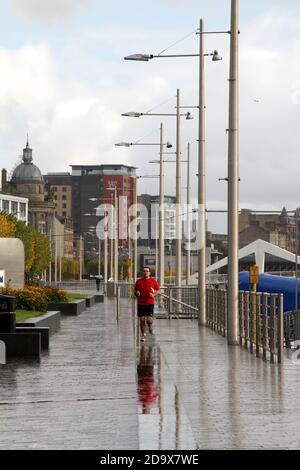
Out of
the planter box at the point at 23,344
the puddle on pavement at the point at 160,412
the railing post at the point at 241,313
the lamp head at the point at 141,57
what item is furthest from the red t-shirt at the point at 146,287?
the lamp head at the point at 141,57

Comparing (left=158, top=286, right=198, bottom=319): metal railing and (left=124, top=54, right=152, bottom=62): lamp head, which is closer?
(left=124, top=54, right=152, bottom=62): lamp head

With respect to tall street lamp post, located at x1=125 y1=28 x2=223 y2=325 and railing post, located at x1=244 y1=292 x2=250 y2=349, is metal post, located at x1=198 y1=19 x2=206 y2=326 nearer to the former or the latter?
tall street lamp post, located at x1=125 y1=28 x2=223 y2=325

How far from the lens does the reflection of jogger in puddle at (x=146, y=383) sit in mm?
14978

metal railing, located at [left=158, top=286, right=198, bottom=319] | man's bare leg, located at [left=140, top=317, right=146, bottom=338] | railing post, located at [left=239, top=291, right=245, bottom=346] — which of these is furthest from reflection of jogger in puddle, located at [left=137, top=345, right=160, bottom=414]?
metal railing, located at [left=158, top=286, right=198, bottom=319]

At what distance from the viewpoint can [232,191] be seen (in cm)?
2866

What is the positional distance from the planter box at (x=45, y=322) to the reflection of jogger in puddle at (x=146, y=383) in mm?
2601

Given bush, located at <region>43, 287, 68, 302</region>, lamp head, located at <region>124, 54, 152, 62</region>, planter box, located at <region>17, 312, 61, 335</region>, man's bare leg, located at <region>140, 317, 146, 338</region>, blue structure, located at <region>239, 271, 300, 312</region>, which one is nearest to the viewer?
planter box, located at <region>17, 312, 61, 335</region>

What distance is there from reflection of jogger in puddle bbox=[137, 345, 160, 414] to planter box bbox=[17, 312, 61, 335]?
260cm

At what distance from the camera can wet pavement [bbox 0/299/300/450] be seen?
1178 cm

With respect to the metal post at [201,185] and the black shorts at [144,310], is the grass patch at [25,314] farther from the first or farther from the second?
the metal post at [201,185]

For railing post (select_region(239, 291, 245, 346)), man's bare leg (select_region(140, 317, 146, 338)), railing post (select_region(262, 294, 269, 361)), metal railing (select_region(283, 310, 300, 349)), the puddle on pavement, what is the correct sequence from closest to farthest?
the puddle on pavement < railing post (select_region(262, 294, 269, 361)) < railing post (select_region(239, 291, 245, 346)) < man's bare leg (select_region(140, 317, 146, 338)) < metal railing (select_region(283, 310, 300, 349))

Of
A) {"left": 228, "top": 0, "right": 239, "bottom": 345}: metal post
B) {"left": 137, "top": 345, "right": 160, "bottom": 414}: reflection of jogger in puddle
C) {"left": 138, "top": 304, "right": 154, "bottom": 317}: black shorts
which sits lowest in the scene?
{"left": 137, "top": 345, "right": 160, "bottom": 414}: reflection of jogger in puddle

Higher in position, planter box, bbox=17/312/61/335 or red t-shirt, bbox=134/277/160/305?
red t-shirt, bbox=134/277/160/305

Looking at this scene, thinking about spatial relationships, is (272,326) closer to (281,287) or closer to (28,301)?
(28,301)
